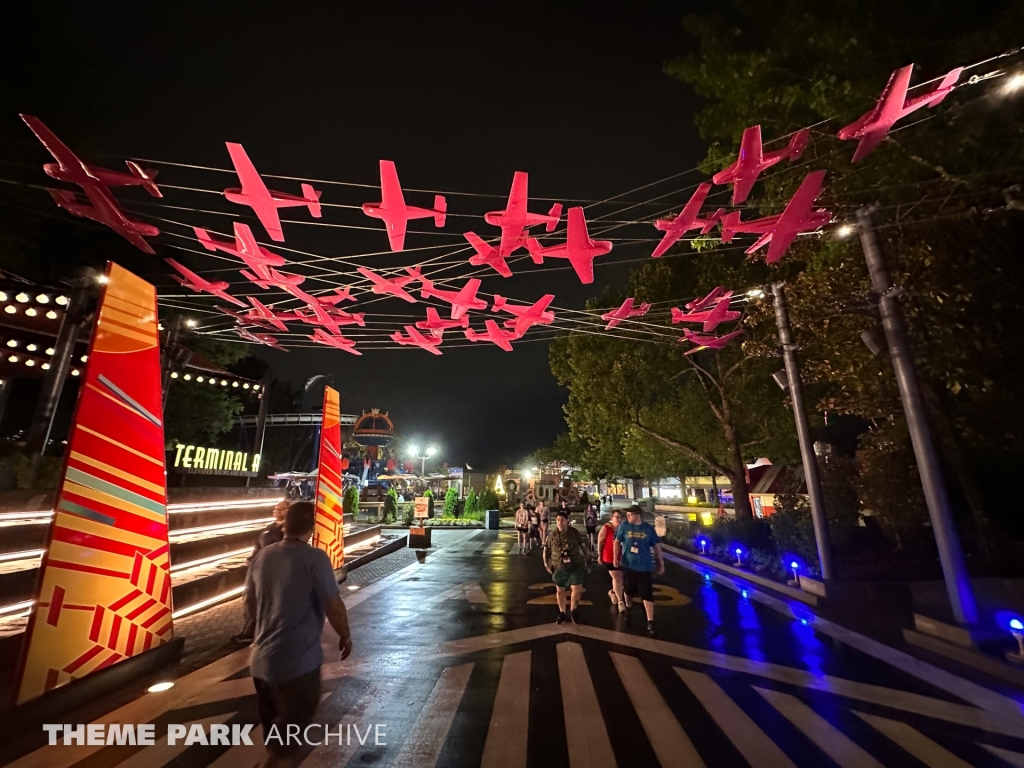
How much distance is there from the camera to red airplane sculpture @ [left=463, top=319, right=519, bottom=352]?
29.7 feet

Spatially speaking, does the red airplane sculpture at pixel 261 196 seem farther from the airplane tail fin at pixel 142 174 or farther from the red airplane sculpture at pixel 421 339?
the red airplane sculpture at pixel 421 339

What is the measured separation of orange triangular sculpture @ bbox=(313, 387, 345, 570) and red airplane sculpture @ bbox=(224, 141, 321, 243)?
5.89m

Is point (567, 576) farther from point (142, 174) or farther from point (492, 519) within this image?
point (492, 519)

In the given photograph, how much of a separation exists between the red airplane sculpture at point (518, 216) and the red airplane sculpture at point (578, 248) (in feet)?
0.70

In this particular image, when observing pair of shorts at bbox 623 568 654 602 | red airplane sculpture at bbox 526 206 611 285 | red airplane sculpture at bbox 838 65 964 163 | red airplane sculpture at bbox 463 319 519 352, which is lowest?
pair of shorts at bbox 623 568 654 602

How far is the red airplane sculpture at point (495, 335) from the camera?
9.05 meters

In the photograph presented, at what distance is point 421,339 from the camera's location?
32.4 ft

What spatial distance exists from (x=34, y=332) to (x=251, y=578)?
15.2m

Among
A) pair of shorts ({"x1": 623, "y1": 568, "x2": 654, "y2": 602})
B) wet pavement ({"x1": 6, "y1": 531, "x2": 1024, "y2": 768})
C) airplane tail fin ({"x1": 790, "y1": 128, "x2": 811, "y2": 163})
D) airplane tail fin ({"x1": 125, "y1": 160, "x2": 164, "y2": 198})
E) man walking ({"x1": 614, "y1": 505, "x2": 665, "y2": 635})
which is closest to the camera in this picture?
wet pavement ({"x1": 6, "y1": 531, "x2": 1024, "y2": 768})

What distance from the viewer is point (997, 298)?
8578mm

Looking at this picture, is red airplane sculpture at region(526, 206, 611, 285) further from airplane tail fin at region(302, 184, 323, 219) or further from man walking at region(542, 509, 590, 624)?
man walking at region(542, 509, 590, 624)

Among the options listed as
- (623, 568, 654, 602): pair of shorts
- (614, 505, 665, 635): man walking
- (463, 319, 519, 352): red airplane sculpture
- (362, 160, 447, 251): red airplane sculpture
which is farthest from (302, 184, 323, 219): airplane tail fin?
(623, 568, 654, 602): pair of shorts

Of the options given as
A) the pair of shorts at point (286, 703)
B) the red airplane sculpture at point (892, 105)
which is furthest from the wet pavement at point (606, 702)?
the red airplane sculpture at point (892, 105)

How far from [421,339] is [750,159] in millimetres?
6634
